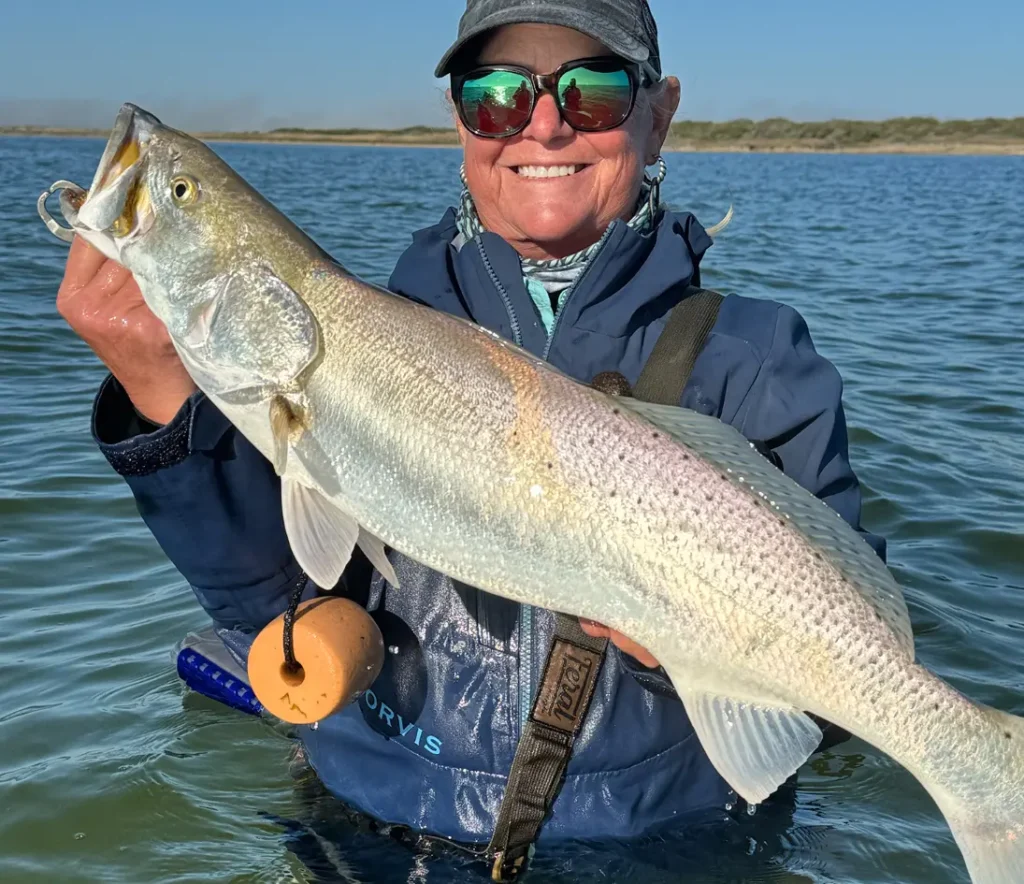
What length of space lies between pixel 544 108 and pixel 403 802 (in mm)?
2305

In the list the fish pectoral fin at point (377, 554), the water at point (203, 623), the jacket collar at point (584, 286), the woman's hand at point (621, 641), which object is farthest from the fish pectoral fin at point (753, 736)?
the jacket collar at point (584, 286)

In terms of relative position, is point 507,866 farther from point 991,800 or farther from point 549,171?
point 549,171

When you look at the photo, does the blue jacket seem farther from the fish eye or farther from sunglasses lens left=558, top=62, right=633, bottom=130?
the fish eye

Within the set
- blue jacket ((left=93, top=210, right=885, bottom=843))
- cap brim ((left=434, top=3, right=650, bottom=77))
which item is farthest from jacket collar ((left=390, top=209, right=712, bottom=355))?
cap brim ((left=434, top=3, right=650, bottom=77))

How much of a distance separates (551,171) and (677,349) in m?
0.77

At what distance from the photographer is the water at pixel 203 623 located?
409cm

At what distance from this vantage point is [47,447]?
27.9 ft

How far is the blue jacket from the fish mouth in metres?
0.52

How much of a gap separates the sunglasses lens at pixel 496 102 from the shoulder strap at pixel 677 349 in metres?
0.83

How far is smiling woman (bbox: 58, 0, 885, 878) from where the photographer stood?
3398 mm

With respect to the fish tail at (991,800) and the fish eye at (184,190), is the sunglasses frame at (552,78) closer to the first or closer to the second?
the fish eye at (184,190)

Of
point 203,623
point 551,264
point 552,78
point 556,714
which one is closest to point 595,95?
point 552,78

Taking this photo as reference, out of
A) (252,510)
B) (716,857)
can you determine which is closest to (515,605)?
(252,510)

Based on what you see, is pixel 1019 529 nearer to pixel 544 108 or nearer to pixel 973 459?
pixel 973 459
